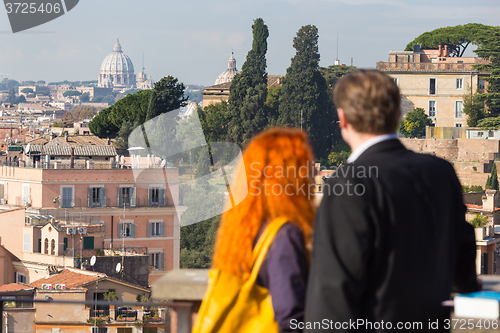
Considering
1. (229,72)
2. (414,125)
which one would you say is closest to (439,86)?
(414,125)

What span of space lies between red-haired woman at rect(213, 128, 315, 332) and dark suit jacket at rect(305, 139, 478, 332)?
14 centimetres

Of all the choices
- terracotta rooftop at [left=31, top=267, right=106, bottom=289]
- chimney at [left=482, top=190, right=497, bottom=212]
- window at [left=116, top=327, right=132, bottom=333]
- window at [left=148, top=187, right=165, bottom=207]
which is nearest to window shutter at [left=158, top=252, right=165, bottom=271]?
window at [left=148, top=187, right=165, bottom=207]

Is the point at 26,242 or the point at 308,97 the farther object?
the point at 308,97

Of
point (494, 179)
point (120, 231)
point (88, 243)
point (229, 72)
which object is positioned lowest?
point (120, 231)

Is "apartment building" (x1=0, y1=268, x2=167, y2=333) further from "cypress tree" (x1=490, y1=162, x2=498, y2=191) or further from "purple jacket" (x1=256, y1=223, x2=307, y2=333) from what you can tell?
"cypress tree" (x1=490, y1=162, x2=498, y2=191)

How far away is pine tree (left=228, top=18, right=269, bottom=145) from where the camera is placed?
149 ft

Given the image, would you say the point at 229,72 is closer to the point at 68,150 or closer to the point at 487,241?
the point at 68,150

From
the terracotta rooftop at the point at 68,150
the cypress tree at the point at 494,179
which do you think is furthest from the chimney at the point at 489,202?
the terracotta rooftop at the point at 68,150

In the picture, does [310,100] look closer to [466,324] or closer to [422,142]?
[422,142]

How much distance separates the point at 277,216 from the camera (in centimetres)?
185

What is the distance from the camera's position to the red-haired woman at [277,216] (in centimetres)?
175

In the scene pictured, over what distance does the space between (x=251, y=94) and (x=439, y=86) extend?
11.0 meters

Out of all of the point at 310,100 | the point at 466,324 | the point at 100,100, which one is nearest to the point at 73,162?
Answer: the point at 310,100

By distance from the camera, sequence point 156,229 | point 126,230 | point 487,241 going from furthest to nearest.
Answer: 1. point 156,229
2. point 126,230
3. point 487,241
